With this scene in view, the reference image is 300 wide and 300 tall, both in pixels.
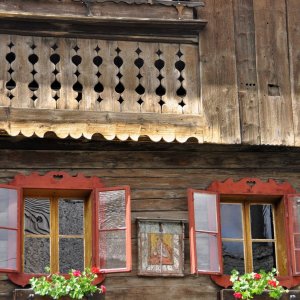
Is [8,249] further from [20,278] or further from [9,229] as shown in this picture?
[20,278]

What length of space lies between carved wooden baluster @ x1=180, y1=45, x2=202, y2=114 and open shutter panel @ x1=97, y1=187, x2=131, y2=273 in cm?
131

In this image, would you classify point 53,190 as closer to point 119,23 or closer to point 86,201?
point 86,201

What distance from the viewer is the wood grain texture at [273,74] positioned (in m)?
14.0

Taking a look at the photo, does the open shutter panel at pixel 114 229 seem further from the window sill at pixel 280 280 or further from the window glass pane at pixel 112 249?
the window sill at pixel 280 280

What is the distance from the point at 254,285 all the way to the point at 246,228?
1.05 meters

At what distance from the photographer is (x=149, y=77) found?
1377 centimetres

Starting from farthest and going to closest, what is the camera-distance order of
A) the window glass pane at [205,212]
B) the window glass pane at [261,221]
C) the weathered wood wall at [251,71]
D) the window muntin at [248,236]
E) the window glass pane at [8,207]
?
the window glass pane at [261,221]
the window muntin at [248,236]
the weathered wood wall at [251,71]
the window glass pane at [205,212]
the window glass pane at [8,207]

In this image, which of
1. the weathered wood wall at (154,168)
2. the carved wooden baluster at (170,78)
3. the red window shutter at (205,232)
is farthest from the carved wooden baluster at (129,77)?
the red window shutter at (205,232)

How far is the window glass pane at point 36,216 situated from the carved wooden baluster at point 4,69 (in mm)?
1245

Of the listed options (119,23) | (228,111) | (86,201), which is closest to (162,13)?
(119,23)

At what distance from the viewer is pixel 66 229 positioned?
1366 cm

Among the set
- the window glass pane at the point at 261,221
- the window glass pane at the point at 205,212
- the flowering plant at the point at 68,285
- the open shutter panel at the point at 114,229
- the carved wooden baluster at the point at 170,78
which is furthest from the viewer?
the window glass pane at the point at 261,221

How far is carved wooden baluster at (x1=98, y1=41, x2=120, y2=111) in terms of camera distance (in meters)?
13.6

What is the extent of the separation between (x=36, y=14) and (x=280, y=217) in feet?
12.7
